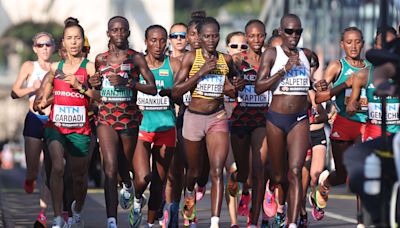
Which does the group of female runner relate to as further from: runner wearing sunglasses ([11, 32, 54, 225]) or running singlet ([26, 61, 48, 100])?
running singlet ([26, 61, 48, 100])

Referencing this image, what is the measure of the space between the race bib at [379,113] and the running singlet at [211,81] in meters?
1.45

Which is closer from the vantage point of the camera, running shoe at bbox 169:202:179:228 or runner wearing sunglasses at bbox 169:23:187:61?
running shoe at bbox 169:202:179:228

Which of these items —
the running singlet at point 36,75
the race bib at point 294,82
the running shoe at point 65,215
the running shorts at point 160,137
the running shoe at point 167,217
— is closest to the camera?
the race bib at point 294,82

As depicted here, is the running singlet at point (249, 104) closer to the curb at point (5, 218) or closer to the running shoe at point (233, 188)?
the running shoe at point (233, 188)

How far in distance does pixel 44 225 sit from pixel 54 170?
138 cm

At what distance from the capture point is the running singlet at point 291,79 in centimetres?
1530

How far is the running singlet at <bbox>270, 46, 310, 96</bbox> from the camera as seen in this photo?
15.3 meters

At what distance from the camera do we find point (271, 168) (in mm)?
15711

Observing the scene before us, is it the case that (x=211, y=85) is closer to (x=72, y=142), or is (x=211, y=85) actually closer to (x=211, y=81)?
(x=211, y=81)

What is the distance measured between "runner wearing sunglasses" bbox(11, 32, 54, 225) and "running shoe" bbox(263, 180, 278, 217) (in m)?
2.48

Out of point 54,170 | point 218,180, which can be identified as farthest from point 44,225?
point 218,180

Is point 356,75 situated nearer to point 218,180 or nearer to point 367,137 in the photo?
point 367,137

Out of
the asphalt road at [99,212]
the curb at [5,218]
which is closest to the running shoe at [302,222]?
the asphalt road at [99,212]

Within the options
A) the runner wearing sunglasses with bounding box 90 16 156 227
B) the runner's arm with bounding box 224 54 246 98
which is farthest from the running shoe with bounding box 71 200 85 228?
the runner's arm with bounding box 224 54 246 98
